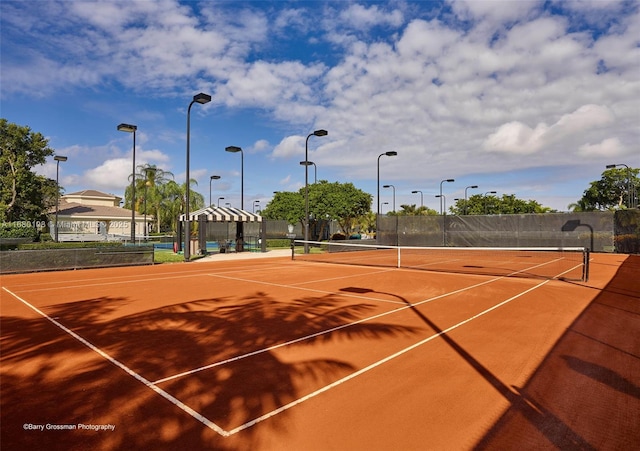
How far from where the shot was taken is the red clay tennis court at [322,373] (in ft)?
11.8

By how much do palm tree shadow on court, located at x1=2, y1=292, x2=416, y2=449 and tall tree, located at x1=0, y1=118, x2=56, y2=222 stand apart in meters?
35.7

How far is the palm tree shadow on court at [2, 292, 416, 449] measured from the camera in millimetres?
3758

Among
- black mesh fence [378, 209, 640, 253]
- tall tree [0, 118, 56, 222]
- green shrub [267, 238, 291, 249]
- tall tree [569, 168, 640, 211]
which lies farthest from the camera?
tall tree [569, 168, 640, 211]

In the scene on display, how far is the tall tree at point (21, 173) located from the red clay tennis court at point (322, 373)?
3378 cm

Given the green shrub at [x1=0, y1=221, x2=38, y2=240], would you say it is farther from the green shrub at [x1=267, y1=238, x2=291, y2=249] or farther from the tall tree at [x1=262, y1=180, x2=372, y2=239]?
the tall tree at [x1=262, y1=180, x2=372, y2=239]

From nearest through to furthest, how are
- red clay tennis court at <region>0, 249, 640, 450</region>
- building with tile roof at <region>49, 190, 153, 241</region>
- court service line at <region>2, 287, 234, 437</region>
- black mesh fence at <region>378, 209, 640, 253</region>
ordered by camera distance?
1. red clay tennis court at <region>0, 249, 640, 450</region>
2. court service line at <region>2, 287, 234, 437</region>
3. black mesh fence at <region>378, 209, 640, 253</region>
4. building with tile roof at <region>49, 190, 153, 241</region>

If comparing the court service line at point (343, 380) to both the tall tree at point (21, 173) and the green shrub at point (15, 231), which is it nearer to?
the green shrub at point (15, 231)

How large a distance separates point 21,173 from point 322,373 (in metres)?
42.9

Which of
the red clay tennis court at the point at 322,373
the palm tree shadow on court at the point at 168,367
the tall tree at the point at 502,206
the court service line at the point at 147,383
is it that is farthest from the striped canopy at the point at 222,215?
the tall tree at the point at 502,206

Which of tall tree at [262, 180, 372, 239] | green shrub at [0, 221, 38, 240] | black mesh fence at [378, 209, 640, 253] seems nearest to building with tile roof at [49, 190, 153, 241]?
green shrub at [0, 221, 38, 240]

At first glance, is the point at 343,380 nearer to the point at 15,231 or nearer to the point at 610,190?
the point at 15,231

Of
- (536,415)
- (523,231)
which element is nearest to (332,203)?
(523,231)

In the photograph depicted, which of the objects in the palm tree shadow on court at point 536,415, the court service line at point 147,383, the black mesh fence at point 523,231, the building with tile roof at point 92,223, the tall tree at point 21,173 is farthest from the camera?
the building with tile roof at point 92,223

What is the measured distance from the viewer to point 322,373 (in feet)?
16.5
